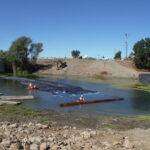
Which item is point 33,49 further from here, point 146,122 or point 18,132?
point 18,132

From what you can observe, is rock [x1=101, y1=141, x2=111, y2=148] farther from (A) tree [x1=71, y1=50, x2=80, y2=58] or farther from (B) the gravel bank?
(A) tree [x1=71, y1=50, x2=80, y2=58]

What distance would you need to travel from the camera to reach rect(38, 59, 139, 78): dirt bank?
102625mm

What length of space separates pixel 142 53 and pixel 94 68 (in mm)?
21429

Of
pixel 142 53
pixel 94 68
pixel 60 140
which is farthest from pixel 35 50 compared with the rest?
pixel 60 140

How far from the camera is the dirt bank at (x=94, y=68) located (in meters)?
103

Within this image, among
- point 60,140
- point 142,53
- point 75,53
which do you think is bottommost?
point 60,140

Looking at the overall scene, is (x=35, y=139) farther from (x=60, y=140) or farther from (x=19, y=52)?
(x=19, y=52)

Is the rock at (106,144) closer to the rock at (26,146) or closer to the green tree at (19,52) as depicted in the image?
the rock at (26,146)

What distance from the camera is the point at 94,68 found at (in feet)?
368

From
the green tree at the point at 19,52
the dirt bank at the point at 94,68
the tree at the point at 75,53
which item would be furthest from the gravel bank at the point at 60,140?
the tree at the point at 75,53

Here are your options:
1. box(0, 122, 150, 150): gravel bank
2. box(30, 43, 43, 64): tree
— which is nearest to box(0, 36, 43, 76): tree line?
box(30, 43, 43, 64): tree

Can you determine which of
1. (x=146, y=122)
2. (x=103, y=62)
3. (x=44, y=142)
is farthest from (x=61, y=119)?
(x=103, y=62)

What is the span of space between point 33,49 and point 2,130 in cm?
10485

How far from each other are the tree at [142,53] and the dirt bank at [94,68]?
13.2 feet
